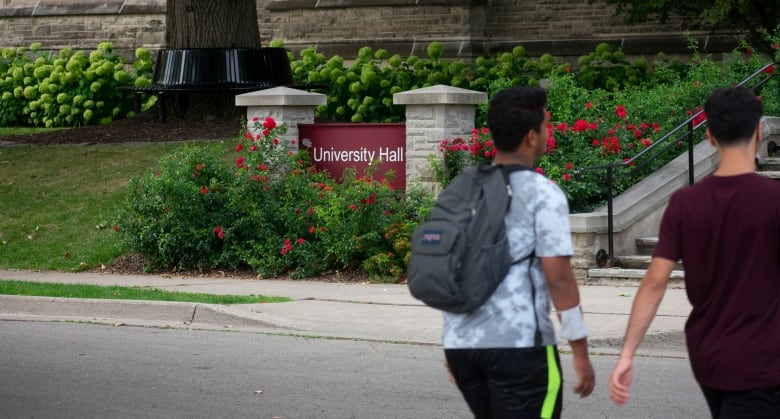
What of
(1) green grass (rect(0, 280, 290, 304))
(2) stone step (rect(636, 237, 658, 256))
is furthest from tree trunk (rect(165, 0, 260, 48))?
(2) stone step (rect(636, 237, 658, 256))

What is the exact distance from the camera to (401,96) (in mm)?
14016

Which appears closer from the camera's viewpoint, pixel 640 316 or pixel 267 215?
pixel 640 316

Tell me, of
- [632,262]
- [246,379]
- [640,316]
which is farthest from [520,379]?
[632,262]

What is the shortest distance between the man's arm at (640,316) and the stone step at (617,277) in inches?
303

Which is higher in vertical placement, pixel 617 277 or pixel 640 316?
pixel 640 316

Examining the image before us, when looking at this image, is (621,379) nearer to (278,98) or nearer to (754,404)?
(754,404)

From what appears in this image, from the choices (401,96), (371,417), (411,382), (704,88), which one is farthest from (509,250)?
(704,88)

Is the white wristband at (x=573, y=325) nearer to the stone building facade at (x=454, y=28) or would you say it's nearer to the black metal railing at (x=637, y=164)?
the black metal railing at (x=637, y=164)

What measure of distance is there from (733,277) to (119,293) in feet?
27.6

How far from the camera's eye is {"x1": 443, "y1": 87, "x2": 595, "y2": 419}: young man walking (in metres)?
4.00

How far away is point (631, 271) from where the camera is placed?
467 inches

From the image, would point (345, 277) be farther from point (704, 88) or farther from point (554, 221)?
point (554, 221)

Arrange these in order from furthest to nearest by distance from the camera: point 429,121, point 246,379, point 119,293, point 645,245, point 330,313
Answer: point 429,121 < point 645,245 < point 119,293 < point 330,313 < point 246,379

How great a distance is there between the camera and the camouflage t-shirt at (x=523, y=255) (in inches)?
157
